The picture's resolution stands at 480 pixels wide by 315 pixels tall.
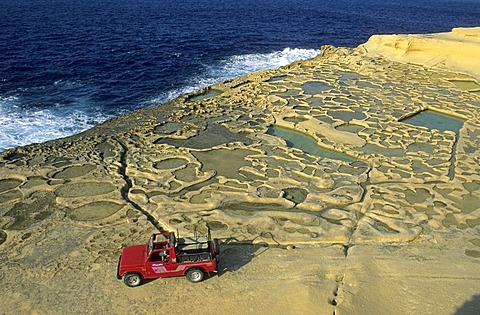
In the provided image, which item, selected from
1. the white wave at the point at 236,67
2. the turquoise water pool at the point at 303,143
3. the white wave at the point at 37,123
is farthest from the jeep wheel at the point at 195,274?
the white wave at the point at 236,67

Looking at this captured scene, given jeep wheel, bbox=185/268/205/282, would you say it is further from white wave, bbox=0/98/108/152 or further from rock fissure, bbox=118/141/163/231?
white wave, bbox=0/98/108/152

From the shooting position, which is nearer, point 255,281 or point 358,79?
point 255,281

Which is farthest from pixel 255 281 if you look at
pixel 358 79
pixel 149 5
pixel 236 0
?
pixel 236 0

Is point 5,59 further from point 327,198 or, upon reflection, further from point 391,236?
point 391,236

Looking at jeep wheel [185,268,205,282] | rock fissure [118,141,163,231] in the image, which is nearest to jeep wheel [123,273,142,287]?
jeep wheel [185,268,205,282]

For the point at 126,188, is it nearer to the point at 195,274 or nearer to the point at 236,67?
the point at 195,274

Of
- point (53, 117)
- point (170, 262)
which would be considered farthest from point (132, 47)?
point (170, 262)
